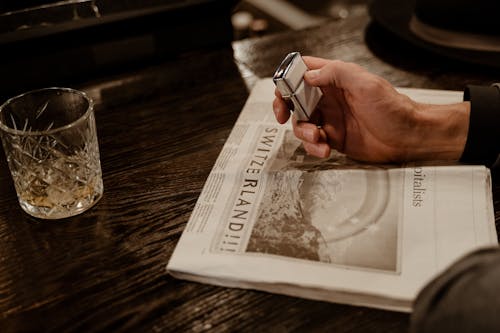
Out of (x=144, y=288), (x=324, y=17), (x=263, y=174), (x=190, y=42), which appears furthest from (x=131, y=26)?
(x=324, y=17)

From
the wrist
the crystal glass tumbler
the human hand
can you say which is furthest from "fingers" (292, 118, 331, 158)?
the crystal glass tumbler

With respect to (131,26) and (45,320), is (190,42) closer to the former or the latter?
(131,26)

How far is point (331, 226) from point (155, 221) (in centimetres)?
19

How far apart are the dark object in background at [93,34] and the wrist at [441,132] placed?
436mm

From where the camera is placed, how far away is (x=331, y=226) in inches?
21.3

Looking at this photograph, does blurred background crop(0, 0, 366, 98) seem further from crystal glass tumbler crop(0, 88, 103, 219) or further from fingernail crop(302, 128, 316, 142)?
fingernail crop(302, 128, 316, 142)

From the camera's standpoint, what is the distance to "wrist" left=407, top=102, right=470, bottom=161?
2.08 feet

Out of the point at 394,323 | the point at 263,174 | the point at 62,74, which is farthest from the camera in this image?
the point at 62,74

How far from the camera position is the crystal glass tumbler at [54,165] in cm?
57

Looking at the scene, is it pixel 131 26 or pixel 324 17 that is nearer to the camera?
pixel 131 26

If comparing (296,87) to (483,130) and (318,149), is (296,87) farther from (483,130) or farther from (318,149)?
(483,130)

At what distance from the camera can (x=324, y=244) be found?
522mm

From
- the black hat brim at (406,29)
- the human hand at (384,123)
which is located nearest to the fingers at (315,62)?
the human hand at (384,123)

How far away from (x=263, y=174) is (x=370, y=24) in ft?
1.74
